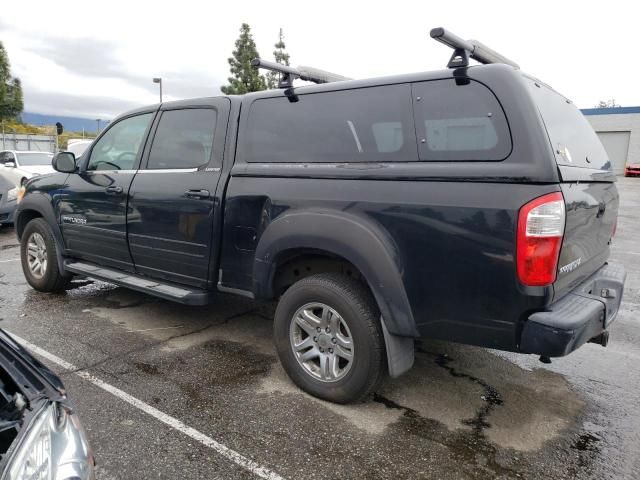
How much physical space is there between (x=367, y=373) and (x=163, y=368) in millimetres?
1593

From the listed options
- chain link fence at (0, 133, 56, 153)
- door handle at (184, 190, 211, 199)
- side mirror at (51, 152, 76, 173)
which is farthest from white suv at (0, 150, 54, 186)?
chain link fence at (0, 133, 56, 153)

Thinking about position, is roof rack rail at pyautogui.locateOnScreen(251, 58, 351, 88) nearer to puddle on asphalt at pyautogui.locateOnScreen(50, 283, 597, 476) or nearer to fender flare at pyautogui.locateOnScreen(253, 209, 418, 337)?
fender flare at pyautogui.locateOnScreen(253, 209, 418, 337)

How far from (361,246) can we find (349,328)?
1.71 ft

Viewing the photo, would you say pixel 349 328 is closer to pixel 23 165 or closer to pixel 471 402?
pixel 471 402

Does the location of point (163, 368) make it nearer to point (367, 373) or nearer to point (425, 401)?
point (367, 373)

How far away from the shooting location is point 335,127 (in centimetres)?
313

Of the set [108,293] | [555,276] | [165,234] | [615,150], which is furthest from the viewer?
[615,150]

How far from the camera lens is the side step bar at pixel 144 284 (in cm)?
375

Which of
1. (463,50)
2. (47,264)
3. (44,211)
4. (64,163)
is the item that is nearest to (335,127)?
(463,50)

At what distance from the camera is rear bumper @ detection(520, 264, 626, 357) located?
234 centimetres

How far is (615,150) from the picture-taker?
117 feet

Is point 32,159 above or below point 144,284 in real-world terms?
above

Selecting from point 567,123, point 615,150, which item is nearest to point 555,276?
point 567,123

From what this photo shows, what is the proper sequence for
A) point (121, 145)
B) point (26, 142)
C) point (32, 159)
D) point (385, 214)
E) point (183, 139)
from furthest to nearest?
point (26, 142)
point (32, 159)
point (121, 145)
point (183, 139)
point (385, 214)
